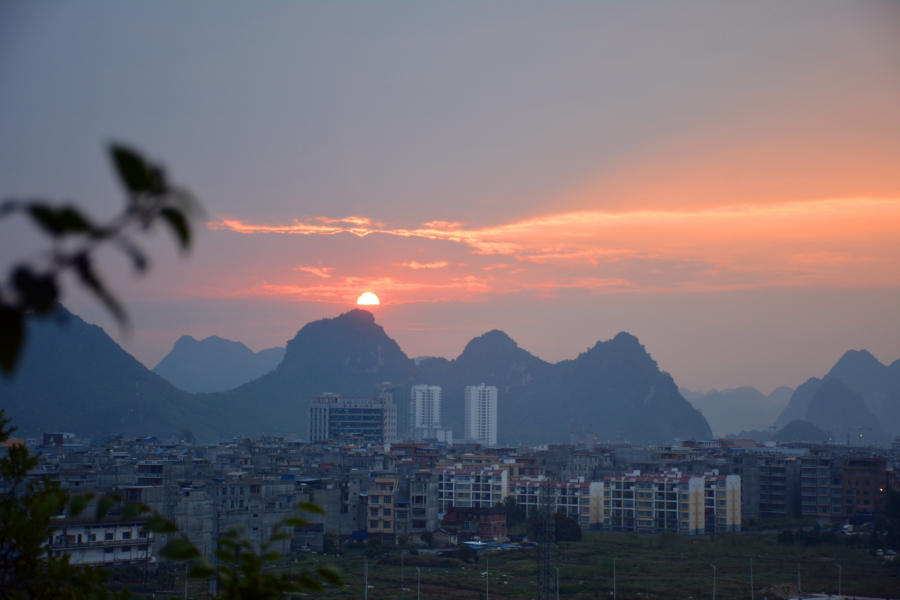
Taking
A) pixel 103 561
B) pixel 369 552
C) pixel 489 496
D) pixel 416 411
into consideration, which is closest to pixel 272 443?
pixel 489 496

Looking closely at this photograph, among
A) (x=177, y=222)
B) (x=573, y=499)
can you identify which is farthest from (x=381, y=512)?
(x=177, y=222)

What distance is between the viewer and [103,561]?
845 inches

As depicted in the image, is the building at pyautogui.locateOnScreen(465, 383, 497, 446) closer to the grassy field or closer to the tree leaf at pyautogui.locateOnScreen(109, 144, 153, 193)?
the grassy field

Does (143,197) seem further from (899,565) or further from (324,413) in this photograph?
(324,413)

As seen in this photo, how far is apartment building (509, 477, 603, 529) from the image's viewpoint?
36156 mm

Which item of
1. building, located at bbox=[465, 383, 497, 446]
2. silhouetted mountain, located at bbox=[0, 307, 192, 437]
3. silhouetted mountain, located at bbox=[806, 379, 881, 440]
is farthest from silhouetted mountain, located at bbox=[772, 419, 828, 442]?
silhouetted mountain, located at bbox=[0, 307, 192, 437]

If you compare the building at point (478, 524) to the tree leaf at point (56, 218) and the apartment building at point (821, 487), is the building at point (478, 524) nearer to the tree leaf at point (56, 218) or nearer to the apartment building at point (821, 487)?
the apartment building at point (821, 487)

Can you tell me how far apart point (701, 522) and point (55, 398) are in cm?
7077

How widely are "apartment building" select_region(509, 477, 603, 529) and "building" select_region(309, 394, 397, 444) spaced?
36.9m

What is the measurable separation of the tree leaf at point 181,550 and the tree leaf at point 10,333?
77 centimetres

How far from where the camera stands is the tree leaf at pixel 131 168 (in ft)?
3.30

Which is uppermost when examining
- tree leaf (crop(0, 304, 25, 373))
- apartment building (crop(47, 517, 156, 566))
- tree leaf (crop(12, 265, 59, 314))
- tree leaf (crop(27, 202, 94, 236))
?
tree leaf (crop(27, 202, 94, 236))

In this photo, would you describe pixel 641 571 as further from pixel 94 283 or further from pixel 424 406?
pixel 424 406

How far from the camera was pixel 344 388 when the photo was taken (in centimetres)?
12231
